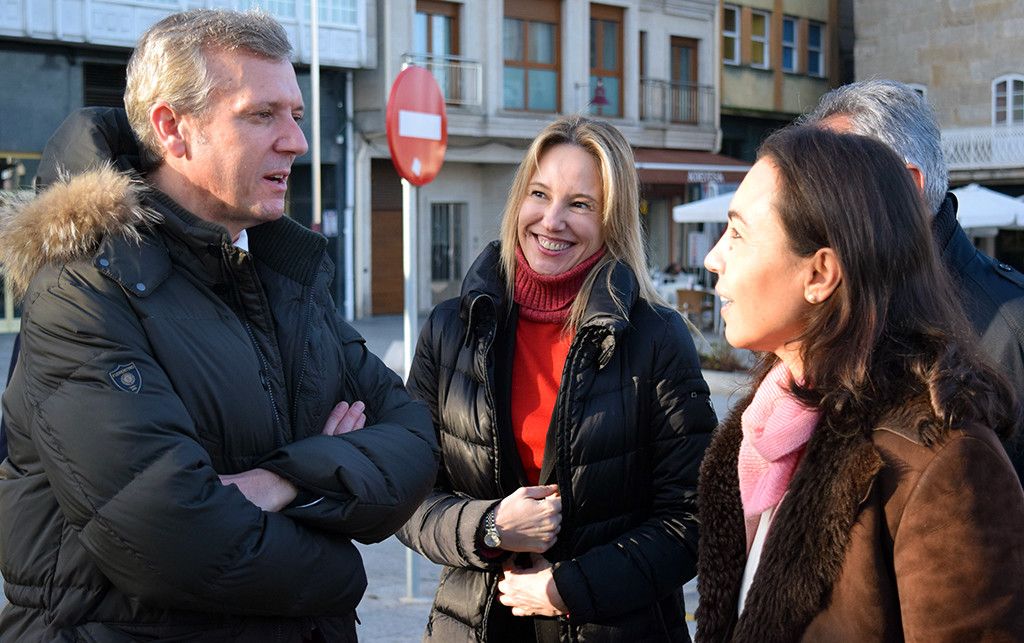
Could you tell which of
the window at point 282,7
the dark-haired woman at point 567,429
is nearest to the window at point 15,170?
the window at point 282,7

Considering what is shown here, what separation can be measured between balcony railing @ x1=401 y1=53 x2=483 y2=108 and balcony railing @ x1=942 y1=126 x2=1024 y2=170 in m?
12.4

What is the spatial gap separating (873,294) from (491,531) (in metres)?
1.31

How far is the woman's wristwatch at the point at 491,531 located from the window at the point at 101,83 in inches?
792

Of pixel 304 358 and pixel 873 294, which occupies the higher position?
pixel 873 294

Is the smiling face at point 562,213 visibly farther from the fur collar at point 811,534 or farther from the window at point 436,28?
the window at point 436,28

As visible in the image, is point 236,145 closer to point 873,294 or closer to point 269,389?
point 269,389

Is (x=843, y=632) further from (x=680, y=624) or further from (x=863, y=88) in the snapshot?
(x=863, y=88)

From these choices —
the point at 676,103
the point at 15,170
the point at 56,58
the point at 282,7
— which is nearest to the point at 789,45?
the point at 676,103

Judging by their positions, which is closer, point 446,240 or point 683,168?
point 446,240

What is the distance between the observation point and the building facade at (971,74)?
30812 mm

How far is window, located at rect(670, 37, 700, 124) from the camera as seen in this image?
30.5 metres

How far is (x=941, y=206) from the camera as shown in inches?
119

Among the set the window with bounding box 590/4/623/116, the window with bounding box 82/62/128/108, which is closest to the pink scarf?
the window with bounding box 82/62/128/108

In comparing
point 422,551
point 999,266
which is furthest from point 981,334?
point 422,551
